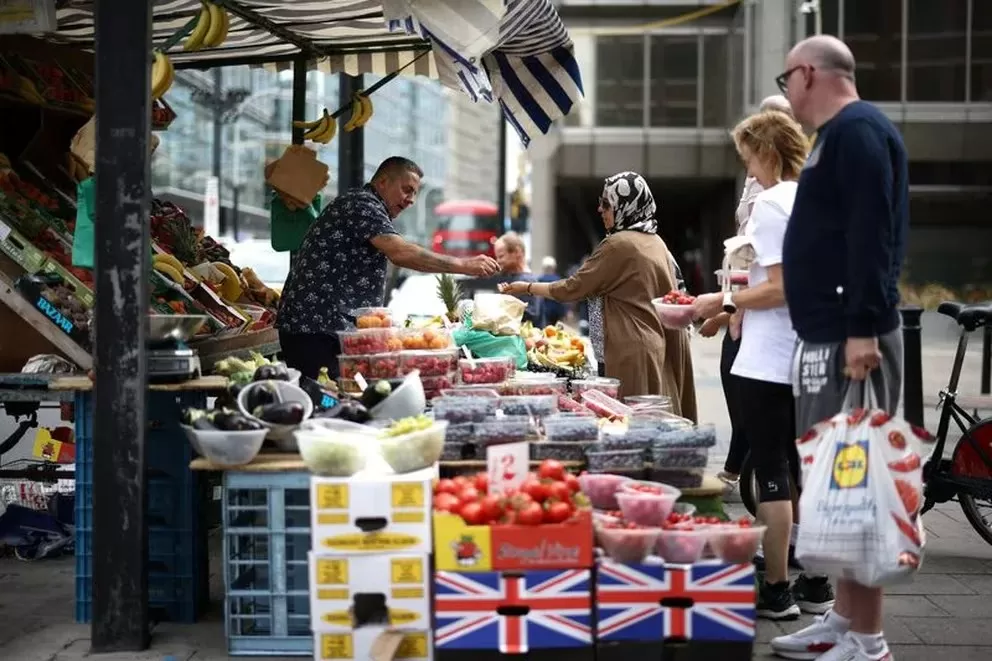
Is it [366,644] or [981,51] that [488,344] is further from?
[981,51]

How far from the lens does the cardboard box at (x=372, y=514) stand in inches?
181

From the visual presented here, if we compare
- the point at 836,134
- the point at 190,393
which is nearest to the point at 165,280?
the point at 190,393

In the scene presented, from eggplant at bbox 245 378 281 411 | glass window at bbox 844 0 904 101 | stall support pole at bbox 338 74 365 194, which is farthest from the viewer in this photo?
glass window at bbox 844 0 904 101

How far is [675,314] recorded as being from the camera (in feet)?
19.4

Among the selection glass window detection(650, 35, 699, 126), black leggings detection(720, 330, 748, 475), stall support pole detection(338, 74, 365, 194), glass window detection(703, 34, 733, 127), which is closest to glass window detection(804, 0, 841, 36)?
glass window detection(703, 34, 733, 127)

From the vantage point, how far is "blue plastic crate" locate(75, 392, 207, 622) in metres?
5.75

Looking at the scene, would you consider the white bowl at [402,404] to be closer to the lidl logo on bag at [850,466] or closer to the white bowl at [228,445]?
the white bowl at [228,445]

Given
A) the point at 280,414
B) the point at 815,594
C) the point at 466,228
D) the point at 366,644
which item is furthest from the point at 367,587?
the point at 466,228

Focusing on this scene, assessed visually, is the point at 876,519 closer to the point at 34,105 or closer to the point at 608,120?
the point at 34,105

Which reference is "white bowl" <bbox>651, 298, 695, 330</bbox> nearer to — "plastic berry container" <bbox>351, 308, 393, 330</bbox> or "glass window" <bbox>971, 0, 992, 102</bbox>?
"plastic berry container" <bbox>351, 308, 393, 330</bbox>

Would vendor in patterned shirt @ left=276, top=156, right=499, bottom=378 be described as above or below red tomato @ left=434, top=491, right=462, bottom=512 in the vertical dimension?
above

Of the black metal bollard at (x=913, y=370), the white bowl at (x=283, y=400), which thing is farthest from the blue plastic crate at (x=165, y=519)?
the black metal bollard at (x=913, y=370)

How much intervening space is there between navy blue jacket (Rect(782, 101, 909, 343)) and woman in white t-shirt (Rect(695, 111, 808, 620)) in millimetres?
510

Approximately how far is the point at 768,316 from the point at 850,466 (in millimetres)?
1177
